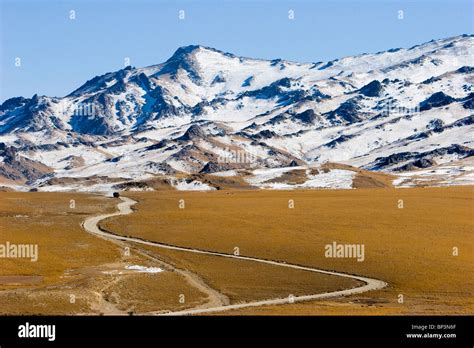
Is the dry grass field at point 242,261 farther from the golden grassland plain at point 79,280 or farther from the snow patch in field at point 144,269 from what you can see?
the snow patch in field at point 144,269

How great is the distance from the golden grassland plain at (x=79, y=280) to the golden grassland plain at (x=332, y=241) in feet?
20.2

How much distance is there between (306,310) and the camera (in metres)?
58.3

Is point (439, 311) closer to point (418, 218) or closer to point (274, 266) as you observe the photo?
point (274, 266)

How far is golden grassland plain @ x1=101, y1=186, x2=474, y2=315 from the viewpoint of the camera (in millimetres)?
66812

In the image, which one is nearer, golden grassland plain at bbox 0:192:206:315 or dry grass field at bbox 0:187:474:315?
golden grassland plain at bbox 0:192:206:315

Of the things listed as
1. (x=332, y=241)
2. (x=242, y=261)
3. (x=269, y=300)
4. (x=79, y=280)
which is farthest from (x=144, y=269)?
(x=332, y=241)

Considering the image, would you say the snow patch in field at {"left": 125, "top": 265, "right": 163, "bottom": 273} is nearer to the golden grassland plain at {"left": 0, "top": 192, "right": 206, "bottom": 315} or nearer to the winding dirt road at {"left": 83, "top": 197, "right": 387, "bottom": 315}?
the golden grassland plain at {"left": 0, "top": 192, "right": 206, "bottom": 315}

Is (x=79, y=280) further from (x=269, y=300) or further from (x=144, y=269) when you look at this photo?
(x=269, y=300)

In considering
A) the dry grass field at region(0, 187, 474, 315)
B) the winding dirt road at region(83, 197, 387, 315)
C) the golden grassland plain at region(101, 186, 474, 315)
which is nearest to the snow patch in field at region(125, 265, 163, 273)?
the dry grass field at region(0, 187, 474, 315)

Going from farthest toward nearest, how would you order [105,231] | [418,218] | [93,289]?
[418,218] → [105,231] → [93,289]

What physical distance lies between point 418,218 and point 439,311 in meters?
76.5

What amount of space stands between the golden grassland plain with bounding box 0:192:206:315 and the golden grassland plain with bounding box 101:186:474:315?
615 cm
